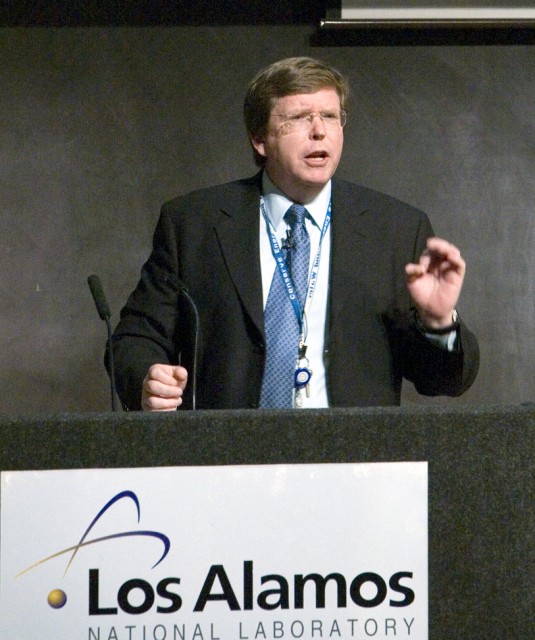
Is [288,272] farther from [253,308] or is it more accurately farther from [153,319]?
[153,319]

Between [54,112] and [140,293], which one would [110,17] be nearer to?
[54,112]

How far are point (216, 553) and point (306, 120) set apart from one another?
125cm

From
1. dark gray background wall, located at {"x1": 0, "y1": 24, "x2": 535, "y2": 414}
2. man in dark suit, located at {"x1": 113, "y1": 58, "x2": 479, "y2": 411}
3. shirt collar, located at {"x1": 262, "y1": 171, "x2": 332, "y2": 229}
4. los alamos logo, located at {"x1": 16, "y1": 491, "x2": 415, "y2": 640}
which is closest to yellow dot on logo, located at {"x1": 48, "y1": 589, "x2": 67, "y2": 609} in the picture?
los alamos logo, located at {"x1": 16, "y1": 491, "x2": 415, "y2": 640}

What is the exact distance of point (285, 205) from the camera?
2490mm

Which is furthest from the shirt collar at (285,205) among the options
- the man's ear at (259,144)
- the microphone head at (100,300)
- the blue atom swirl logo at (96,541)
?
the blue atom swirl logo at (96,541)

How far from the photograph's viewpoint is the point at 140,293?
252 cm

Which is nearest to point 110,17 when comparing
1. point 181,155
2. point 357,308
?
point 181,155

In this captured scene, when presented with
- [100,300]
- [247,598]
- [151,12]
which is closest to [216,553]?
[247,598]

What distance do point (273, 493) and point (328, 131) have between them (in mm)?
1124

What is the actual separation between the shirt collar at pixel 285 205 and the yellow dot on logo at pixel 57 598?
119 centimetres

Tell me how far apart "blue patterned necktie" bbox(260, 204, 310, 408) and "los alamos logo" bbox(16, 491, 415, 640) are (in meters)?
0.76

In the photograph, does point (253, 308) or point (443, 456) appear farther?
point (253, 308)

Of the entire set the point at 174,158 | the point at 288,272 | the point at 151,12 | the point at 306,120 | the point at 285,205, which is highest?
the point at 151,12

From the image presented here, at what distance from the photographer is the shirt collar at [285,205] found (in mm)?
2490
